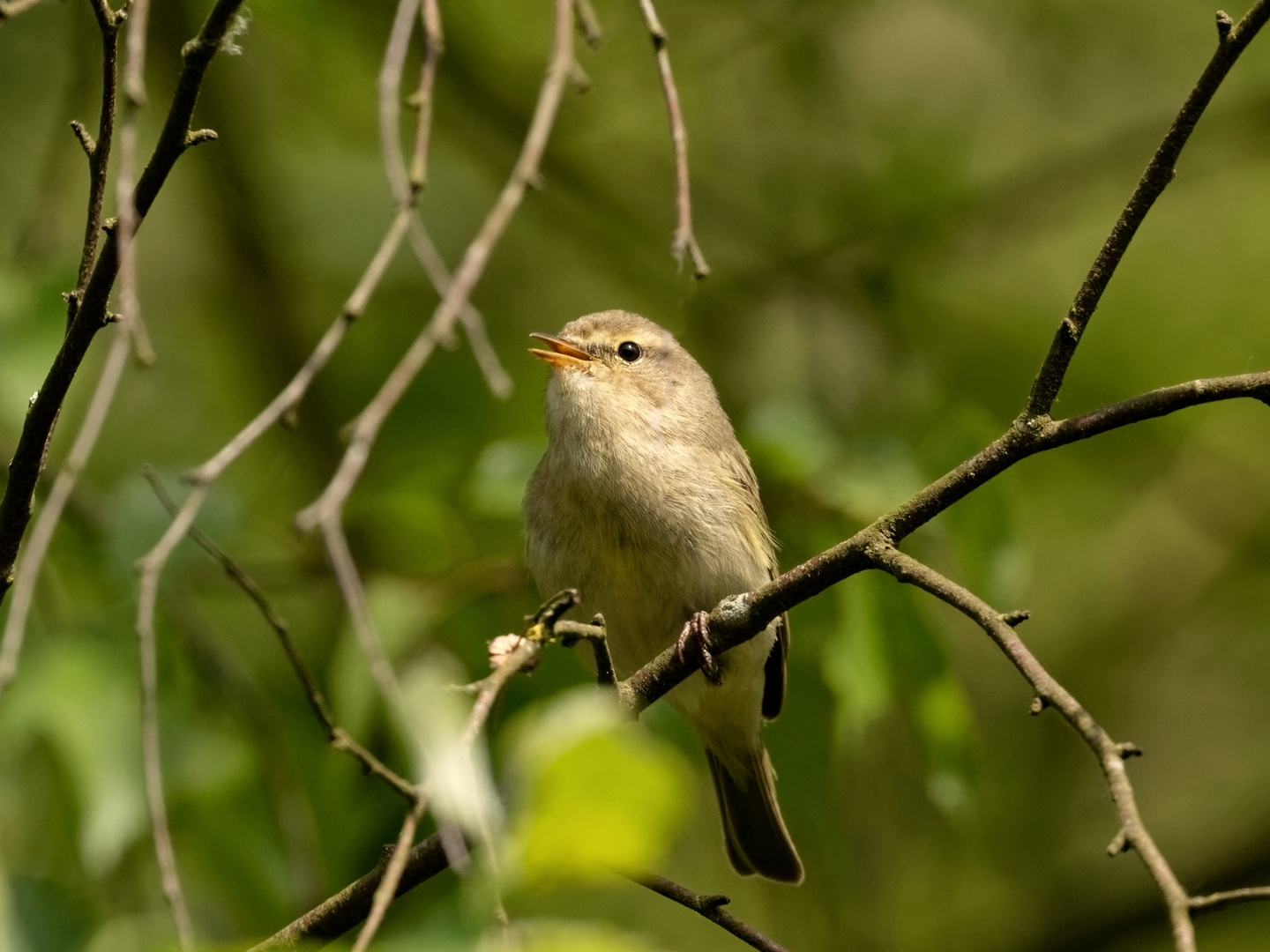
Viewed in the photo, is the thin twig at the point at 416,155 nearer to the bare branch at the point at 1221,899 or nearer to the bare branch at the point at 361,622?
the bare branch at the point at 361,622

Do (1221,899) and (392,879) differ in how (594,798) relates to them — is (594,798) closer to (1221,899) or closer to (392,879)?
(392,879)

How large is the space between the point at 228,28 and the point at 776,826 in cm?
418

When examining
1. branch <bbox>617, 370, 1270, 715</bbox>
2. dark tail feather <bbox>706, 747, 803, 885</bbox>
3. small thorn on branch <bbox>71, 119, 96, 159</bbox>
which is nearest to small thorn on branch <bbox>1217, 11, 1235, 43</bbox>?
branch <bbox>617, 370, 1270, 715</bbox>

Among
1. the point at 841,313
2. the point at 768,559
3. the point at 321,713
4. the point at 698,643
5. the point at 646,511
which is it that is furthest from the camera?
the point at 841,313

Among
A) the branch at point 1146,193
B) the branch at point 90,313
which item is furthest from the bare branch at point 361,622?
the branch at point 1146,193

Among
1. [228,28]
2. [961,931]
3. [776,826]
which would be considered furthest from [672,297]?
[228,28]

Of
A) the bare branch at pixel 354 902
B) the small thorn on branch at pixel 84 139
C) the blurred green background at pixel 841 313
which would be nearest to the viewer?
the small thorn on branch at pixel 84 139

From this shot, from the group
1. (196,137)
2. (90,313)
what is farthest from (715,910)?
(196,137)

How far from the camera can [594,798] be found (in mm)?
1384

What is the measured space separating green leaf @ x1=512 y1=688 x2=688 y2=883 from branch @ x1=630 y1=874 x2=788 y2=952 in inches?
58.3

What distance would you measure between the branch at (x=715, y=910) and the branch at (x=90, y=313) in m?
1.41

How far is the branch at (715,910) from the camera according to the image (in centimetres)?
296

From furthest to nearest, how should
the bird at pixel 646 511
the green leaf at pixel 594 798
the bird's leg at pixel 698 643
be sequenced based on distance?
the bird at pixel 646 511 → the bird's leg at pixel 698 643 → the green leaf at pixel 594 798

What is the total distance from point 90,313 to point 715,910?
1.79m
